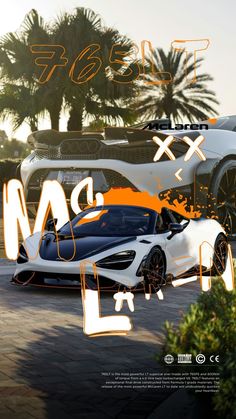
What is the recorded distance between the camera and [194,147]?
10.5 meters

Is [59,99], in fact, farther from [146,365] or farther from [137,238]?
[146,365]

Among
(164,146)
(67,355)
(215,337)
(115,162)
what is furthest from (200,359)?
(115,162)

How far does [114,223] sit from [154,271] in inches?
37.2

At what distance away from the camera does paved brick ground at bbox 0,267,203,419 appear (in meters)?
4.68

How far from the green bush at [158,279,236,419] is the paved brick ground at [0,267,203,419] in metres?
0.61

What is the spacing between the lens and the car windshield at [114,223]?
30.4 ft

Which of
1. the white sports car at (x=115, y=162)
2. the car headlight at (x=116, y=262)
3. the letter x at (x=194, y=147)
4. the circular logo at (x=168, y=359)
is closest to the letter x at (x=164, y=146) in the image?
the white sports car at (x=115, y=162)

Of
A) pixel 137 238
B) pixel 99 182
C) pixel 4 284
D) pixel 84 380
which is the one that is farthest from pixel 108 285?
pixel 84 380

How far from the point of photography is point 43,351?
6.10 meters

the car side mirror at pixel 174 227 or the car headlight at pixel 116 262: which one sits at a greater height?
the car side mirror at pixel 174 227

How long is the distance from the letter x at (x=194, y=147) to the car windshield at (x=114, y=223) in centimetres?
154

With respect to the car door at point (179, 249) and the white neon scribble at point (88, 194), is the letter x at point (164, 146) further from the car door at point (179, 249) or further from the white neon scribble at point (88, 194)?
the car door at point (179, 249)

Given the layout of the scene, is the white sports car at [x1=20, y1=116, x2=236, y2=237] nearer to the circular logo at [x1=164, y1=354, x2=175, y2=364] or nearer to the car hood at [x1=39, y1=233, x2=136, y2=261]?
the car hood at [x1=39, y1=233, x2=136, y2=261]

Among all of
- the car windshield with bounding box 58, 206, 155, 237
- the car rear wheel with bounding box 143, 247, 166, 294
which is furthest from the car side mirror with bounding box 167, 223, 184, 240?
the car rear wheel with bounding box 143, 247, 166, 294
